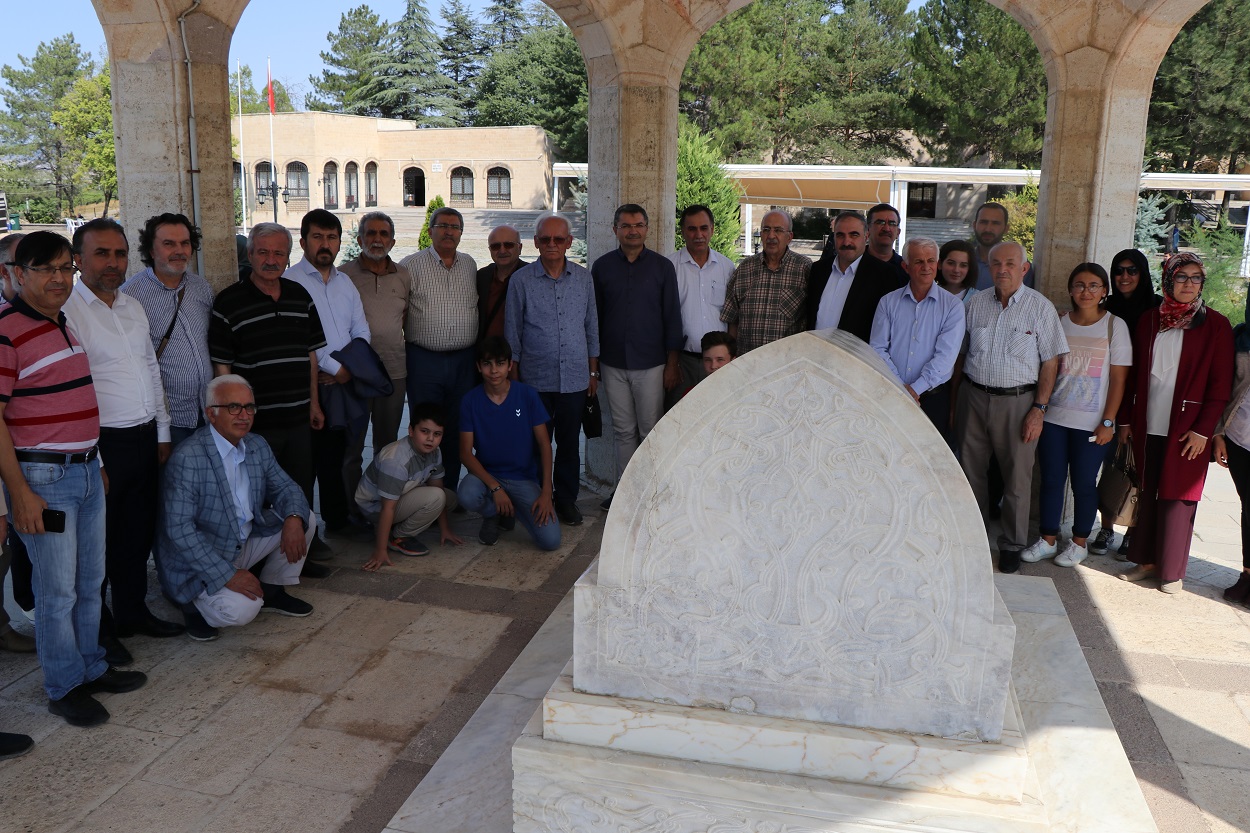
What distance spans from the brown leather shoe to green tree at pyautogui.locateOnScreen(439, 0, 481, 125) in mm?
43669

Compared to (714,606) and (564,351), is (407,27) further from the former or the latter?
(714,606)

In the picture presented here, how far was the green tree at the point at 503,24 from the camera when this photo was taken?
44844 millimetres

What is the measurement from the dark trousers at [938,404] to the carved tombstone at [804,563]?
2.56 metres

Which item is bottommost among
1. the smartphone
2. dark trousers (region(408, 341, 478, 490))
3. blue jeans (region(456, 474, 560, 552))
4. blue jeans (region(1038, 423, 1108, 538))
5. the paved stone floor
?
the paved stone floor

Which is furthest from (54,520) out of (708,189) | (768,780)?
(708,189)

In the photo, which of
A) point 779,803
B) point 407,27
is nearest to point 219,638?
point 779,803

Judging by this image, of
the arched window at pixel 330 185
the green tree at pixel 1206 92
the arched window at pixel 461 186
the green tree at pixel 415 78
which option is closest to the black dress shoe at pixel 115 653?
the green tree at pixel 1206 92

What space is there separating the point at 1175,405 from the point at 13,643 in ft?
16.4

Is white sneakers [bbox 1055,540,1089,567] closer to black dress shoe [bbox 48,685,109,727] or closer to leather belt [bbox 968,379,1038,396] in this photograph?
leather belt [bbox 968,379,1038,396]

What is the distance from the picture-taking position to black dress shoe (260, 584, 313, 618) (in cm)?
411

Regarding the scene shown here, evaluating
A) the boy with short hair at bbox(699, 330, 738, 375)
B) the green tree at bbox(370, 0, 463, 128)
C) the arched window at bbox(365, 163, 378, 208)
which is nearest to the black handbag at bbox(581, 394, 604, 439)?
the boy with short hair at bbox(699, 330, 738, 375)

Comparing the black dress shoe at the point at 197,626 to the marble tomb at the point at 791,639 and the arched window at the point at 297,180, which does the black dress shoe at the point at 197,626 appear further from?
the arched window at the point at 297,180

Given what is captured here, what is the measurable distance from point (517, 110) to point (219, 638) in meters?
39.3

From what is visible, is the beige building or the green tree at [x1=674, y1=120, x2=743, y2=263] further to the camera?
the beige building
